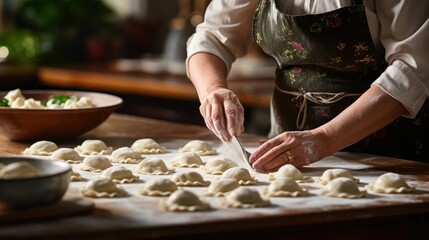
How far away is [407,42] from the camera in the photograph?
2.27 meters

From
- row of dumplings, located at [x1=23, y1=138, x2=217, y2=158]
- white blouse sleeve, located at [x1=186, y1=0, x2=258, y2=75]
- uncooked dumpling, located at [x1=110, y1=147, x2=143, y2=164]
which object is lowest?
uncooked dumpling, located at [x1=110, y1=147, x2=143, y2=164]

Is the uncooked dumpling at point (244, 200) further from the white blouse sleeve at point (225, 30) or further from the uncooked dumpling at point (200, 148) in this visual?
the white blouse sleeve at point (225, 30)

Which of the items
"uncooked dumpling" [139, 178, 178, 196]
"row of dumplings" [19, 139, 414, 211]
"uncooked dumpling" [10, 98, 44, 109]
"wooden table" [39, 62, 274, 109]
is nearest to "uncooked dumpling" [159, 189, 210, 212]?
"row of dumplings" [19, 139, 414, 211]

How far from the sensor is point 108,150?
2.49 metres

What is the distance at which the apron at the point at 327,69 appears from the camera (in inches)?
96.6

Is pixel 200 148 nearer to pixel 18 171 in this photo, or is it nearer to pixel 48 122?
pixel 48 122

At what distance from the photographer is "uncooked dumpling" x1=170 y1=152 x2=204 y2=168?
2303 mm

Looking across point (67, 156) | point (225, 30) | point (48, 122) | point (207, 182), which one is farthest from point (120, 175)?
point (225, 30)

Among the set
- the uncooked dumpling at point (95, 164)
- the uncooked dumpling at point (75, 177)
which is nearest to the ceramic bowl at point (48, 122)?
the uncooked dumpling at point (95, 164)

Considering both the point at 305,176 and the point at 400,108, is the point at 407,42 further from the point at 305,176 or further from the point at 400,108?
the point at 305,176

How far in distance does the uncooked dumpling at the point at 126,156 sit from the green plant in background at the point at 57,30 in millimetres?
3617

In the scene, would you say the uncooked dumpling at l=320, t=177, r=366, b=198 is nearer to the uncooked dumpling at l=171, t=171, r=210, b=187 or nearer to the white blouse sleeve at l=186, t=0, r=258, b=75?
the uncooked dumpling at l=171, t=171, r=210, b=187

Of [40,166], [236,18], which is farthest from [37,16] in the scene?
[40,166]

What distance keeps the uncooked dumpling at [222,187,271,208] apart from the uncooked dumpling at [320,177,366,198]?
0.18 meters
